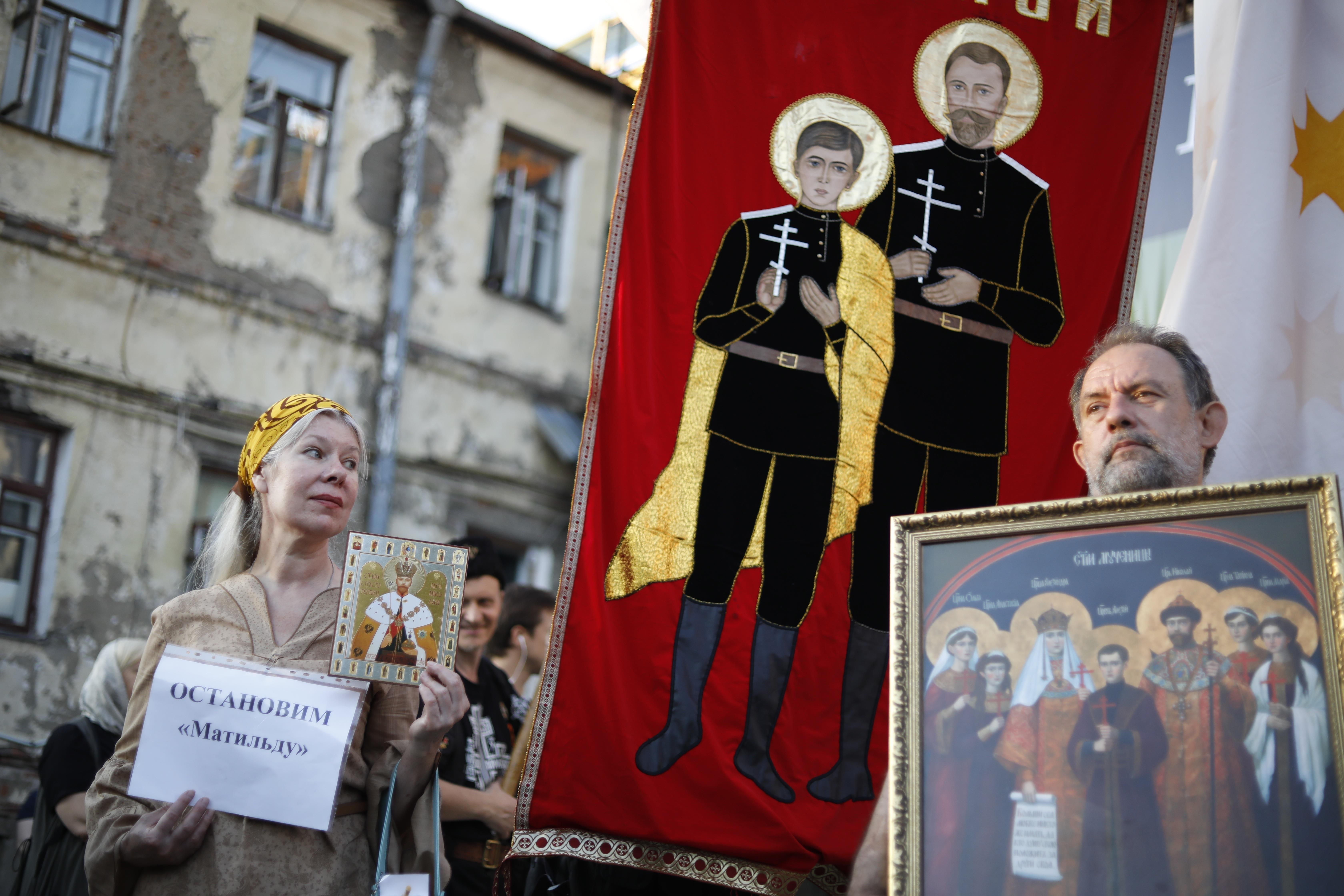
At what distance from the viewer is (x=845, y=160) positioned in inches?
152

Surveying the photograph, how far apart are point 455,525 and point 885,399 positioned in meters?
9.15

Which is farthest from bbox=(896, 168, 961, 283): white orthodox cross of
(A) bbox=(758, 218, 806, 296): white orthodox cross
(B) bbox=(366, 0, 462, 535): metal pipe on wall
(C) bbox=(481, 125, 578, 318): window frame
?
(C) bbox=(481, 125, 578, 318): window frame

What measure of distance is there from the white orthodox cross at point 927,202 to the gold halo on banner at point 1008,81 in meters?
0.19

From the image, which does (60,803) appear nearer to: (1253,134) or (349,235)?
(1253,134)

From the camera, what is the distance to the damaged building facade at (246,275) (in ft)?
33.0

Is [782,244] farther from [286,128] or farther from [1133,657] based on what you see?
[286,128]

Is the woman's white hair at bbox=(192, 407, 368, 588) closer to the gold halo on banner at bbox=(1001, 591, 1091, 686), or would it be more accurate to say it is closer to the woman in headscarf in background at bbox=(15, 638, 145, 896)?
the woman in headscarf in background at bbox=(15, 638, 145, 896)

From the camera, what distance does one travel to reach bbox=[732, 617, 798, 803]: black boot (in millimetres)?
3361

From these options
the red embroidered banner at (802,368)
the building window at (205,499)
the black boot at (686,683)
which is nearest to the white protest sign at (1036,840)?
the red embroidered banner at (802,368)

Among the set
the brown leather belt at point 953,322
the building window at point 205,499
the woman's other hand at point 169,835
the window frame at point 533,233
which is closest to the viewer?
the woman's other hand at point 169,835

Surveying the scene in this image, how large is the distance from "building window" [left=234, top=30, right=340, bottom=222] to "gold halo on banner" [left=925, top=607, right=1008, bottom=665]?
10297mm

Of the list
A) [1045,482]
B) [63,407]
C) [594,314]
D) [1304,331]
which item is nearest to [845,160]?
[1045,482]

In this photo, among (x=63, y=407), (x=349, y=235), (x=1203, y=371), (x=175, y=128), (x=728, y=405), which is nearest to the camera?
(x=1203, y=371)

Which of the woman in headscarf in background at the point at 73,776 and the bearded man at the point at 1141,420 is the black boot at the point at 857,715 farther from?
the woman in headscarf in background at the point at 73,776
